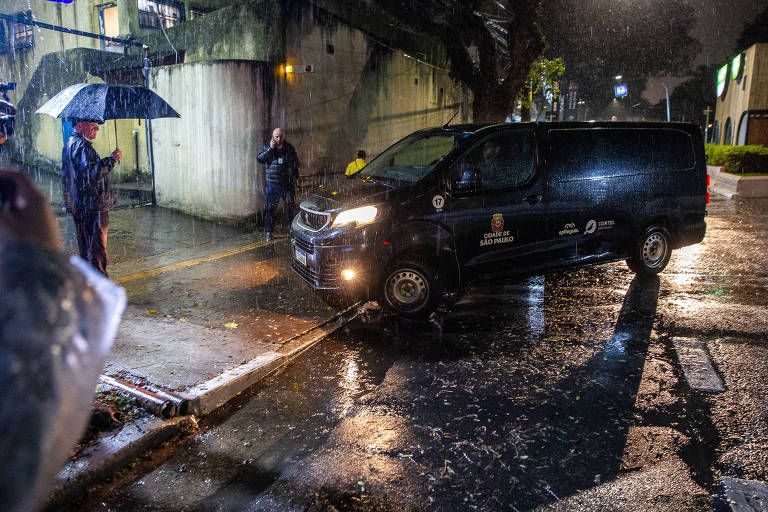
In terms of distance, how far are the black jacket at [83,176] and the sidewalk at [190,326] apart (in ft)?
3.88

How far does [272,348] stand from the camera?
521cm

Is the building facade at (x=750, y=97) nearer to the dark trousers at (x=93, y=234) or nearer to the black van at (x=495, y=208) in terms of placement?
the black van at (x=495, y=208)

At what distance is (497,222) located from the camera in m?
6.23

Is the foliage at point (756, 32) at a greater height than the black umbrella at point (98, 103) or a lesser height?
greater

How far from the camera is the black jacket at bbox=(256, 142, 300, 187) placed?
9.48m

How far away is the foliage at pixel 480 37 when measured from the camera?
16.4m

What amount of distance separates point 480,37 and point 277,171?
10180 millimetres

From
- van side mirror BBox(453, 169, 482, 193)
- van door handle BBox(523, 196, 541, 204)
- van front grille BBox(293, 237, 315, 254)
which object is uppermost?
van side mirror BBox(453, 169, 482, 193)

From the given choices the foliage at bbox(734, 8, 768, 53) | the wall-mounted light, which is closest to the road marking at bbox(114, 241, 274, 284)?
the wall-mounted light

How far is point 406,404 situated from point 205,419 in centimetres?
148

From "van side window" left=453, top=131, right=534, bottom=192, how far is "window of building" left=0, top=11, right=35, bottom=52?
20548 millimetres

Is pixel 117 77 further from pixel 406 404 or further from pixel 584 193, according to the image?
pixel 406 404

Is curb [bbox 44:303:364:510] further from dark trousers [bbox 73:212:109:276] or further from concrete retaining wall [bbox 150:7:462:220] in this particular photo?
concrete retaining wall [bbox 150:7:462:220]

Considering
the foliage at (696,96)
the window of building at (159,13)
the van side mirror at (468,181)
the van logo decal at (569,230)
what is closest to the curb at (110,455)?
the van side mirror at (468,181)
